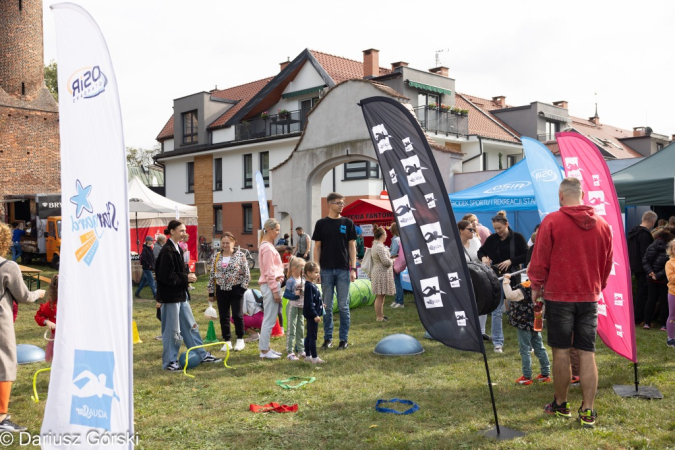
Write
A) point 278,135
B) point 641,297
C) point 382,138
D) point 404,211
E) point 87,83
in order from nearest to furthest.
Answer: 1. point 87,83
2. point 404,211
3. point 382,138
4. point 641,297
5. point 278,135

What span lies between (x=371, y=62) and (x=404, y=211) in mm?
28982

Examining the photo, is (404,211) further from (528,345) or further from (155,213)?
(155,213)

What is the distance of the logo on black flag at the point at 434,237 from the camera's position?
4781 mm

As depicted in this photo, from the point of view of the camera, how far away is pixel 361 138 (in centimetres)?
1769

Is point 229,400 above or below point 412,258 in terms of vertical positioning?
below

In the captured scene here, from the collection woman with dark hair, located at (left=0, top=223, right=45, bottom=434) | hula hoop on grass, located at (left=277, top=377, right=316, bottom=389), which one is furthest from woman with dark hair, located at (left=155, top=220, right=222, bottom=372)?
woman with dark hair, located at (left=0, top=223, right=45, bottom=434)

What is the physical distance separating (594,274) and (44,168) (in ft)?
104

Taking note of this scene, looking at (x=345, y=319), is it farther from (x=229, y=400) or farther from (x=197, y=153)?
(x=197, y=153)

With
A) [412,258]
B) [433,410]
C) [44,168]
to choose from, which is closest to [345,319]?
[433,410]

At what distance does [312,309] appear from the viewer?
734cm

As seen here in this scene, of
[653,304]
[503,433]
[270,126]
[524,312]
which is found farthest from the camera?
[270,126]

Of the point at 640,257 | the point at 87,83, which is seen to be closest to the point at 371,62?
the point at 640,257

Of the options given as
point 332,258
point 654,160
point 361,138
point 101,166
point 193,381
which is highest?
point 361,138

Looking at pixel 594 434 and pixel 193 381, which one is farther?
pixel 193 381
